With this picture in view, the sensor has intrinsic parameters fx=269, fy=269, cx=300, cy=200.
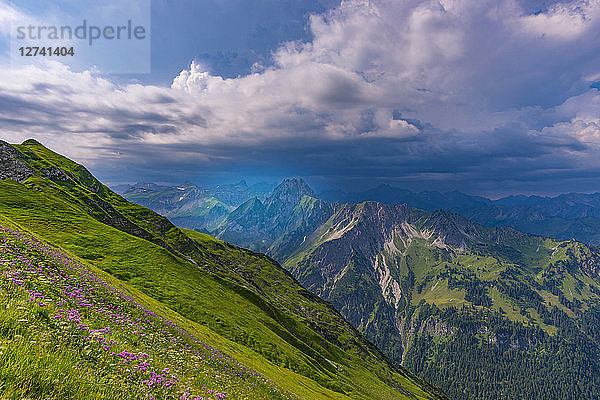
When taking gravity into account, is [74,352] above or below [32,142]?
below

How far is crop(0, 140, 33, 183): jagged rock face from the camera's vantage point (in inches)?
3932

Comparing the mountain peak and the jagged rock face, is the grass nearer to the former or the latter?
the jagged rock face

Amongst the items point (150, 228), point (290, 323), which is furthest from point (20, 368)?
point (150, 228)

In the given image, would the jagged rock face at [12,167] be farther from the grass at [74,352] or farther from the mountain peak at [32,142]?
the grass at [74,352]

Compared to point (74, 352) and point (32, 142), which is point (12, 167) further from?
point (74, 352)

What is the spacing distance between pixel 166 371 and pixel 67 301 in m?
7.16

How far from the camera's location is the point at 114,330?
1356 cm

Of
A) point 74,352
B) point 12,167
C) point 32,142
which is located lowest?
point 74,352

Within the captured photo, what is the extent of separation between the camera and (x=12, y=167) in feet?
341

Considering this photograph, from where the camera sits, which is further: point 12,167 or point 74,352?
point 12,167

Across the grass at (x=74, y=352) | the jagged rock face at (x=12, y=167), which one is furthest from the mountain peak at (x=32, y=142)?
the grass at (x=74, y=352)

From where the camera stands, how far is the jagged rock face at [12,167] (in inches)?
3932

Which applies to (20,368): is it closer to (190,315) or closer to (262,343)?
(190,315)

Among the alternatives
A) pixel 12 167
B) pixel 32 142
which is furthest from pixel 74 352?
pixel 32 142
